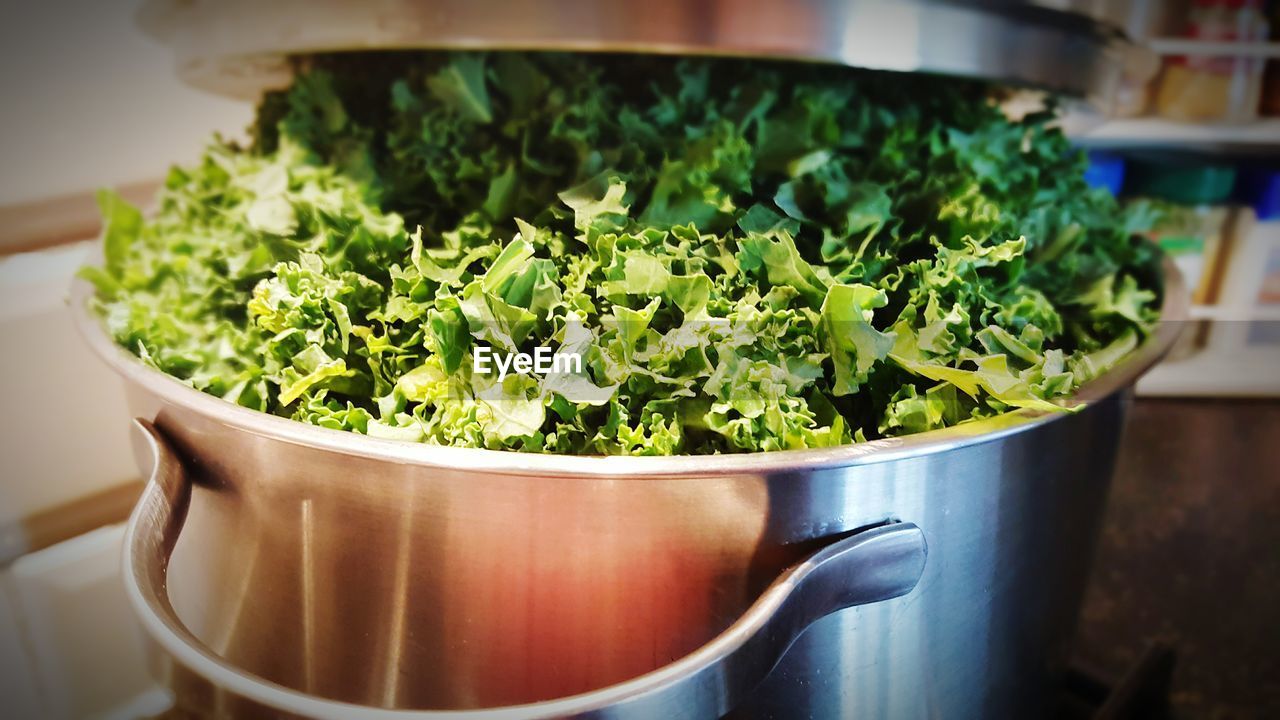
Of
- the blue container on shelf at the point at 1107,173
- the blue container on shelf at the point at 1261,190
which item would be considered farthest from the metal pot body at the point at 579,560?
the blue container on shelf at the point at 1261,190

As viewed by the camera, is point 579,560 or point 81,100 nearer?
point 579,560

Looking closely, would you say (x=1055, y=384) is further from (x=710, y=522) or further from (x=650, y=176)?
(x=650, y=176)

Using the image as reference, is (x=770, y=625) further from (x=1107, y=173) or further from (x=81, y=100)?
(x=1107, y=173)

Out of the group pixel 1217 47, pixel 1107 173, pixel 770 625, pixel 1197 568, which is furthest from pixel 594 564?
pixel 1217 47

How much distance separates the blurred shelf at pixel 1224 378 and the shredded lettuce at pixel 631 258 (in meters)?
1.71

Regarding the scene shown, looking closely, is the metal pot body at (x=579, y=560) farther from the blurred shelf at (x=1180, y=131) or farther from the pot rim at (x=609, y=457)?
the blurred shelf at (x=1180, y=131)

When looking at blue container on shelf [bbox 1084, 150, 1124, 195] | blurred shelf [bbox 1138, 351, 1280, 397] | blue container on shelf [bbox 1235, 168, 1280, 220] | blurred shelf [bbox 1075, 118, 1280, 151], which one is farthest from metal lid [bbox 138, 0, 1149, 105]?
blurred shelf [bbox 1138, 351, 1280, 397]

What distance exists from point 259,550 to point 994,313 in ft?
2.17

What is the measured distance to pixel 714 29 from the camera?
792 millimetres

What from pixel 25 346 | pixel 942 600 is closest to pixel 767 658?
pixel 942 600

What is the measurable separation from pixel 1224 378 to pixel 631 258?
2.58 meters

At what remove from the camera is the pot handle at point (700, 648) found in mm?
504

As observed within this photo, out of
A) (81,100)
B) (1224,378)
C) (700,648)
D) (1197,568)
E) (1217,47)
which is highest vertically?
(1217,47)

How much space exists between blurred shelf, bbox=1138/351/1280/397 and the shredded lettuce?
171 cm
